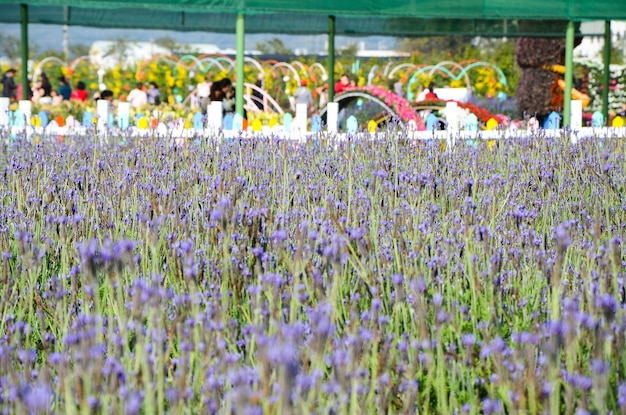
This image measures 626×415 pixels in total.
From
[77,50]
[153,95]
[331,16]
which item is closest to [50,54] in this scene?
[77,50]

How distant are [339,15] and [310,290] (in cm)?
879

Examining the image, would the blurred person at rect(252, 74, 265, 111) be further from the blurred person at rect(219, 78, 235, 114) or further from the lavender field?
the lavender field

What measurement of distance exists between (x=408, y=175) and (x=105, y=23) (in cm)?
1296

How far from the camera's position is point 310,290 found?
2.90 meters

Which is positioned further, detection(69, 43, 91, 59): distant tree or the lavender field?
detection(69, 43, 91, 59): distant tree

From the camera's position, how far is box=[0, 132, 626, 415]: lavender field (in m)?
2.05

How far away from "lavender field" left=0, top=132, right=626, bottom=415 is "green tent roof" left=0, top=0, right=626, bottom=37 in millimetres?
4327

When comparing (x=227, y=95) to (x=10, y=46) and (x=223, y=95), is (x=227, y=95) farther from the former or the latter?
(x=10, y=46)

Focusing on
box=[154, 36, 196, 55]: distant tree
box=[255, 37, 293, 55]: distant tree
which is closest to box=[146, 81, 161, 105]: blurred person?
box=[255, 37, 293, 55]: distant tree

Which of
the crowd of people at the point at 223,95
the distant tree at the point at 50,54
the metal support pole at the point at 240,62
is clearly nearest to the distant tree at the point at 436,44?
the distant tree at the point at 50,54

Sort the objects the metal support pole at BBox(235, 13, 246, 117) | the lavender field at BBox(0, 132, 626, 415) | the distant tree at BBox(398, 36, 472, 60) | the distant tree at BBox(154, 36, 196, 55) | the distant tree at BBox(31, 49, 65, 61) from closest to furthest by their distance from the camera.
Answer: the lavender field at BBox(0, 132, 626, 415) → the metal support pole at BBox(235, 13, 246, 117) → the distant tree at BBox(31, 49, 65, 61) → the distant tree at BBox(154, 36, 196, 55) → the distant tree at BBox(398, 36, 472, 60)

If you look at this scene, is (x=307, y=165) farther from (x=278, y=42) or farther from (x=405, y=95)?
(x=278, y=42)

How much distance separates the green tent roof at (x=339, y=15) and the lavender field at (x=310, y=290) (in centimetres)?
433

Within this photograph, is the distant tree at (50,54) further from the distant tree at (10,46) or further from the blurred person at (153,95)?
the blurred person at (153,95)
